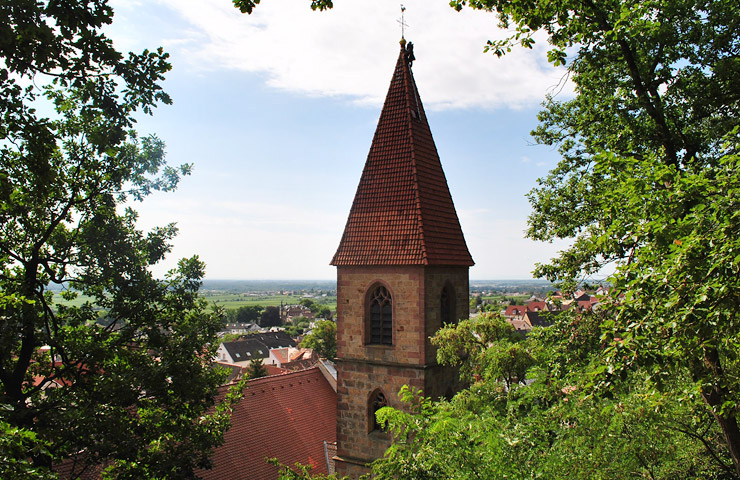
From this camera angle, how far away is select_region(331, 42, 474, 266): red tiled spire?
1302cm

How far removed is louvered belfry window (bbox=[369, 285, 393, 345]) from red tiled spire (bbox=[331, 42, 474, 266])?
0.89 m

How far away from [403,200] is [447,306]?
316 cm

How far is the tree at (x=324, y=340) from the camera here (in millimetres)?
47062

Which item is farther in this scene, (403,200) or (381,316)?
(403,200)

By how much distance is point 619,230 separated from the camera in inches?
210

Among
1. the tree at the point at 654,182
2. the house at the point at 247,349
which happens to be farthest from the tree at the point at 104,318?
the house at the point at 247,349

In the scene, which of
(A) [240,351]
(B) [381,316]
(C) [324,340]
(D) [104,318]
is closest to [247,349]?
(A) [240,351]

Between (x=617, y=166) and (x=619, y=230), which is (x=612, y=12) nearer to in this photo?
(x=617, y=166)

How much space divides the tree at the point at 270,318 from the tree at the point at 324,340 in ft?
267

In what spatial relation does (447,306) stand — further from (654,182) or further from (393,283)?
(654,182)

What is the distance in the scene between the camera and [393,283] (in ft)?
42.5

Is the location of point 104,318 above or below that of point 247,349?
above

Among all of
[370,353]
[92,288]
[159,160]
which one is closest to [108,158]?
[159,160]

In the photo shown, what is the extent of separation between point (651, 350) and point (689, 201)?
5.40 ft
